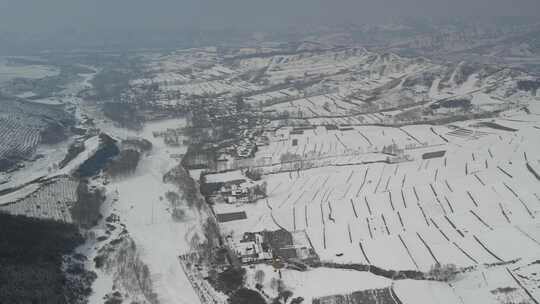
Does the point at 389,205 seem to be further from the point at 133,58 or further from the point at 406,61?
the point at 133,58

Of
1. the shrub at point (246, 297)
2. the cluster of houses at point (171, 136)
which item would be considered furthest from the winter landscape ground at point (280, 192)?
the cluster of houses at point (171, 136)

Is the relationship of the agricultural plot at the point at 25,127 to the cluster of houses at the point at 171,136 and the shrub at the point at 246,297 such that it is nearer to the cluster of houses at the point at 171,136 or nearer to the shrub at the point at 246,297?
the cluster of houses at the point at 171,136

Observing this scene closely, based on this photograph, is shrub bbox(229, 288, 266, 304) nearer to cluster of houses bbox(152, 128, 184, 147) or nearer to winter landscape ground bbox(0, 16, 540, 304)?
winter landscape ground bbox(0, 16, 540, 304)

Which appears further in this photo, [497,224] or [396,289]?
[497,224]

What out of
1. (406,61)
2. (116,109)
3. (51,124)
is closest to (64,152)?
(51,124)

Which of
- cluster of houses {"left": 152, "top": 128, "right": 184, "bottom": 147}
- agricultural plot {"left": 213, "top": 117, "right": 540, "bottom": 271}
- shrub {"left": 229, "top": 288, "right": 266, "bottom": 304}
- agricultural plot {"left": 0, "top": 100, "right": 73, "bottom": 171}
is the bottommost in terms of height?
agricultural plot {"left": 0, "top": 100, "right": 73, "bottom": 171}

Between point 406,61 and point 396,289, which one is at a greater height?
point 406,61

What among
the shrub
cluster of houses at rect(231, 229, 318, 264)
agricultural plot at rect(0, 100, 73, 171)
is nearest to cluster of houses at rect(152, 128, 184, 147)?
agricultural plot at rect(0, 100, 73, 171)

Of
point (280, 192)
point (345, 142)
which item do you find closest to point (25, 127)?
point (280, 192)
